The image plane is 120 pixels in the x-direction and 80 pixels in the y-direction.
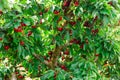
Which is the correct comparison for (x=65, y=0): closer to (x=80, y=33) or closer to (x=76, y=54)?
(x=80, y=33)

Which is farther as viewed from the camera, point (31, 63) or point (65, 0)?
point (31, 63)

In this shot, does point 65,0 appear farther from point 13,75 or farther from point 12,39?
point 13,75

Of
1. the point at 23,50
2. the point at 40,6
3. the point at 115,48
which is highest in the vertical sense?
the point at 40,6

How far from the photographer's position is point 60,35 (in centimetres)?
301

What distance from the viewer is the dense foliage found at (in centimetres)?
264

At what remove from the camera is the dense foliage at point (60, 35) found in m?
2.64

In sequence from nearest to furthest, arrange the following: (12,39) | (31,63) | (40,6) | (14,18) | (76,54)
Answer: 1. (14,18)
2. (12,39)
3. (40,6)
4. (76,54)
5. (31,63)

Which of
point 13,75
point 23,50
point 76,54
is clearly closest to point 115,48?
point 76,54

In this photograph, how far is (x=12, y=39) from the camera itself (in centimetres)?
276

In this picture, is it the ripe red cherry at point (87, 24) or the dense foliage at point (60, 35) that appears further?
the ripe red cherry at point (87, 24)

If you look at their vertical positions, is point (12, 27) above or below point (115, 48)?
above

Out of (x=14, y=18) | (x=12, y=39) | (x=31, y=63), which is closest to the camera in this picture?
(x=14, y=18)

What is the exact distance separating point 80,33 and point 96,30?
0.61 ft

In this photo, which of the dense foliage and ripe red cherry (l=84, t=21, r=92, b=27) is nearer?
the dense foliage
